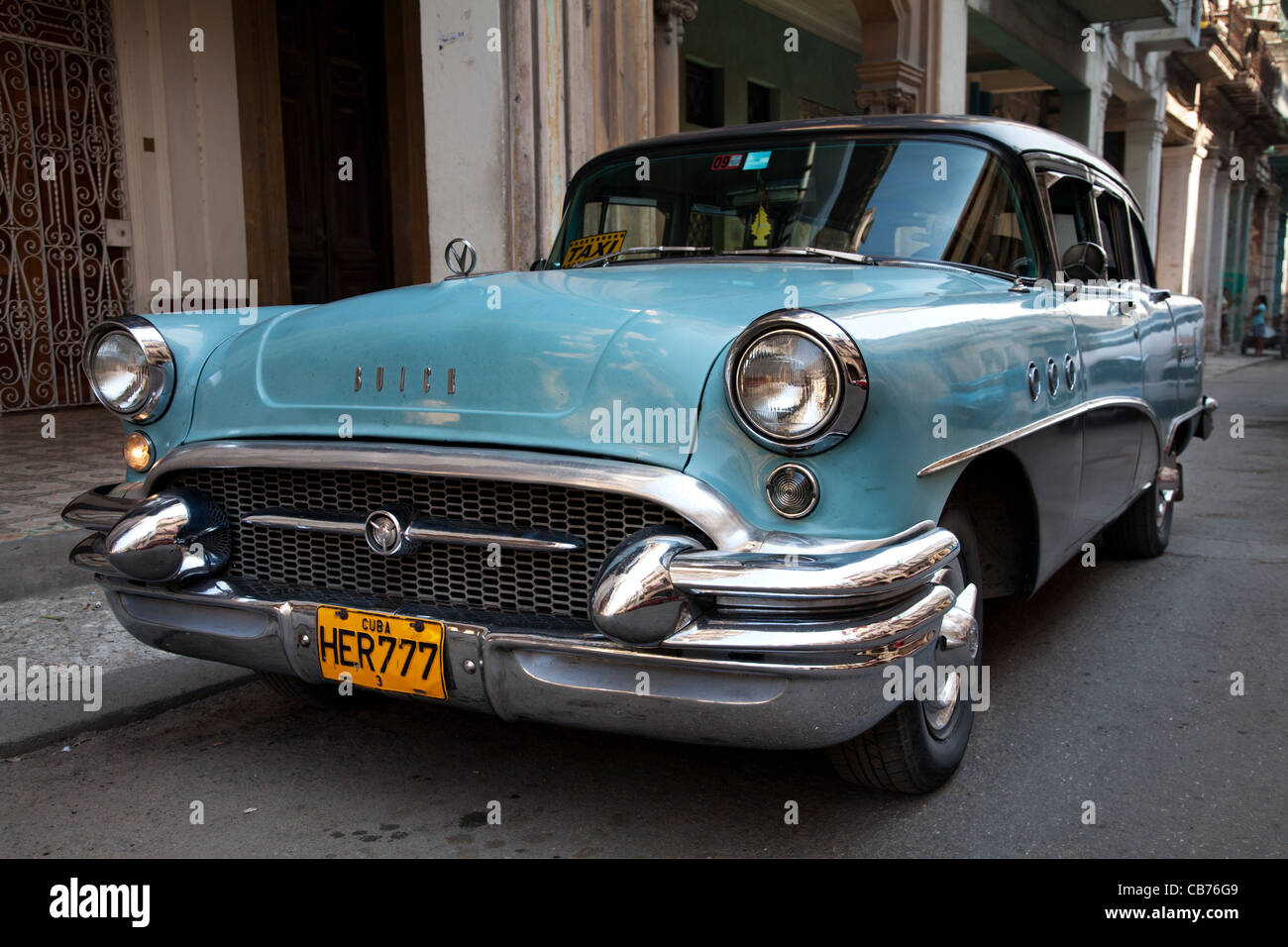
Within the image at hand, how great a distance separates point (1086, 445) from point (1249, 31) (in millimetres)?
25619

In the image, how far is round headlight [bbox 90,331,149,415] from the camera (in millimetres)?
2664

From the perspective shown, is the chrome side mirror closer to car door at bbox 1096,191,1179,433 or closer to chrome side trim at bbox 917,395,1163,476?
chrome side trim at bbox 917,395,1163,476

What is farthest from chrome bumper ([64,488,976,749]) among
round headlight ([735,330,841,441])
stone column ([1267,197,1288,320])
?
stone column ([1267,197,1288,320])

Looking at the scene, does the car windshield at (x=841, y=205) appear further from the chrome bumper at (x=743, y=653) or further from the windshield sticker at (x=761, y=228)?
the chrome bumper at (x=743, y=653)

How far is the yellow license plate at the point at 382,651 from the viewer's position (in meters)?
2.11

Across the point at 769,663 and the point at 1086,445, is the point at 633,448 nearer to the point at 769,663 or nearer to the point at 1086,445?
the point at 769,663

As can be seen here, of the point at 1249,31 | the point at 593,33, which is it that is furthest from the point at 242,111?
the point at 1249,31

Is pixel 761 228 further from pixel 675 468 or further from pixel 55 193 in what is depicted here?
pixel 55 193

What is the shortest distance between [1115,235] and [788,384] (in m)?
2.77

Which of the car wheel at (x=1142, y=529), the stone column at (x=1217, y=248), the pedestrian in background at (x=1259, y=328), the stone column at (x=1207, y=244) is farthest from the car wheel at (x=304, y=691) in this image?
the pedestrian in background at (x=1259, y=328)

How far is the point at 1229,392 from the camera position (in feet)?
48.1

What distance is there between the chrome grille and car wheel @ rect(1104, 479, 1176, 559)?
3191mm

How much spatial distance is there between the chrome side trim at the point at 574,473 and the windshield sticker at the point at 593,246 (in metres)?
1.31

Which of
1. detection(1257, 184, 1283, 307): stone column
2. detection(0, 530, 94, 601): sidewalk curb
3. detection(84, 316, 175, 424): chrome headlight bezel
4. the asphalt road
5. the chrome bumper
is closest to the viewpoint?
the chrome bumper
